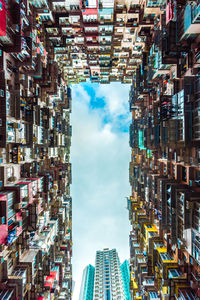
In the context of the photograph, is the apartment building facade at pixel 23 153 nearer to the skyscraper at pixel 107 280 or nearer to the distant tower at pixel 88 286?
the skyscraper at pixel 107 280

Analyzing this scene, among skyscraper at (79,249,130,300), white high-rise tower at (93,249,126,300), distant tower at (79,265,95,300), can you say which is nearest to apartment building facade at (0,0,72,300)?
white high-rise tower at (93,249,126,300)

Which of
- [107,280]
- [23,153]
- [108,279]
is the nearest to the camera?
[23,153]

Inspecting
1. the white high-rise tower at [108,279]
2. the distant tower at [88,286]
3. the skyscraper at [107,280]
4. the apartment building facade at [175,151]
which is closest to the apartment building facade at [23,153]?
the apartment building facade at [175,151]

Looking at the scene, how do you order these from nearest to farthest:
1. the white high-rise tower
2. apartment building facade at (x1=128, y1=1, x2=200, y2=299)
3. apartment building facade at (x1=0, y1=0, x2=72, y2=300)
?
apartment building facade at (x1=0, y1=0, x2=72, y2=300) → apartment building facade at (x1=128, y1=1, x2=200, y2=299) → the white high-rise tower

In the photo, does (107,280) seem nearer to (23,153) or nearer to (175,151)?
(175,151)

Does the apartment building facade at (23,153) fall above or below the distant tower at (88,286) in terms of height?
above

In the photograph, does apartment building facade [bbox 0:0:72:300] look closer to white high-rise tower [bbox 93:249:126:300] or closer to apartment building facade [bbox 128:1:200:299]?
apartment building facade [bbox 128:1:200:299]

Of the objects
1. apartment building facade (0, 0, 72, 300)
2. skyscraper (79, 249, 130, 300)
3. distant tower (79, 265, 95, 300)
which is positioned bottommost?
distant tower (79, 265, 95, 300)

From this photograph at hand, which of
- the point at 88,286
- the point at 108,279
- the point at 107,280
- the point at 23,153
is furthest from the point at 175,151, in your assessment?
the point at 88,286

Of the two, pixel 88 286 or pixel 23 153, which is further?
pixel 88 286
